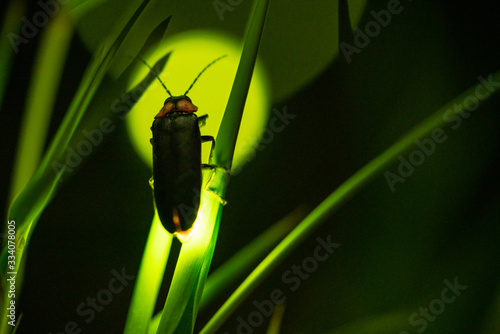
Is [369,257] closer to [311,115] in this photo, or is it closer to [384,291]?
[384,291]

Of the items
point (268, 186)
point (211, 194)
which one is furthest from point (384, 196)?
point (211, 194)

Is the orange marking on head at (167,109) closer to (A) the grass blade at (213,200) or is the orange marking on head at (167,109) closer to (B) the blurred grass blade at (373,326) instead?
(A) the grass blade at (213,200)

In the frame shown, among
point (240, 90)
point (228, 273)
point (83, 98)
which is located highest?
point (83, 98)

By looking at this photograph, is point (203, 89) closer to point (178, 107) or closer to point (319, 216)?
point (178, 107)

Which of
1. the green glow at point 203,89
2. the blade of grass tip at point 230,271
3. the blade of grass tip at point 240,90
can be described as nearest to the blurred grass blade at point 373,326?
the blade of grass tip at point 230,271

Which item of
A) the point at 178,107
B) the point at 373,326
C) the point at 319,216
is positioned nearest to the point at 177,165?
the point at 178,107

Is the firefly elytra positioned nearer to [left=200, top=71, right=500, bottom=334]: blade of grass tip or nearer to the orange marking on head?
the orange marking on head

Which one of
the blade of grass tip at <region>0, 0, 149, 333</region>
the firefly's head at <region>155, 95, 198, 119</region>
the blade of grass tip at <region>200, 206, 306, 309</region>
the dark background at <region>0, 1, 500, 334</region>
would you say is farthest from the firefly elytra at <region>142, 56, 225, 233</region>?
the dark background at <region>0, 1, 500, 334</region>

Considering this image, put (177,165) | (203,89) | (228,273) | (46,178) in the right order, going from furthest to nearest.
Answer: (203,89), (177,165), (228,273), (46,178)
